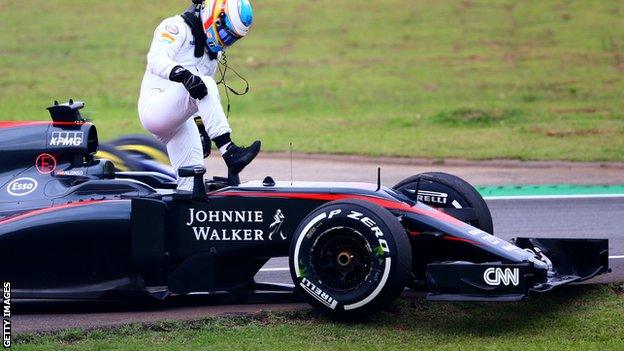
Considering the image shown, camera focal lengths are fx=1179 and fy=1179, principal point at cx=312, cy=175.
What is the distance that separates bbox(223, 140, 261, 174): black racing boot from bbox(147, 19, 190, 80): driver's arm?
0.78m

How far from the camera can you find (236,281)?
7.51m

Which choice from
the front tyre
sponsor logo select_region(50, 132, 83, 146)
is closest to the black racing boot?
the front tyre

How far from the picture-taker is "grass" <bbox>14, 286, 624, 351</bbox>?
657 cm

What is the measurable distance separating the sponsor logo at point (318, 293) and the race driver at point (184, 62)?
161cm

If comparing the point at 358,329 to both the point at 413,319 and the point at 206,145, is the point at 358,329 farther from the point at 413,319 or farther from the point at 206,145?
the point at 206,145

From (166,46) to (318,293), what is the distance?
2.35 metres

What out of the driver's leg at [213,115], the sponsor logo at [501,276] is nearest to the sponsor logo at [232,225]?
the driver's leg at [213,115]

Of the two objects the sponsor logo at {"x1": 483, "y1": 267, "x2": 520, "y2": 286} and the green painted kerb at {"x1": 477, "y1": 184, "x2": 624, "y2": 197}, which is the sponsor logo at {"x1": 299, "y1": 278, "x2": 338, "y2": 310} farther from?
the green painted kerb at {"x1": 477, "y1": 184, "x2": 624, "y2": 197}

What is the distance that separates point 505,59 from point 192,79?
17.7 meters

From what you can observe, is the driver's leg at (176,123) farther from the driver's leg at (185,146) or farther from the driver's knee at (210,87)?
the driver's knee at (210,87)

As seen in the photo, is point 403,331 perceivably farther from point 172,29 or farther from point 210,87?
point 172,29

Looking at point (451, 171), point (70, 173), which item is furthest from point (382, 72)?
point (70, 173)

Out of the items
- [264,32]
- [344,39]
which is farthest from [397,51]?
[264,32]

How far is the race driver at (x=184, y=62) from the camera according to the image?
27.0 ft
